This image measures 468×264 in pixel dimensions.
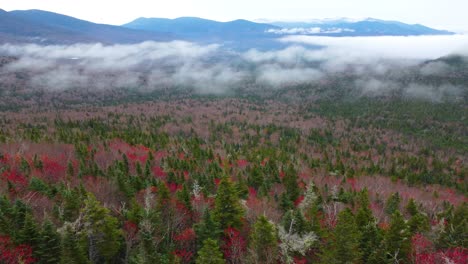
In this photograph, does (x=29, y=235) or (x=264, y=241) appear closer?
(x=29, y=235)

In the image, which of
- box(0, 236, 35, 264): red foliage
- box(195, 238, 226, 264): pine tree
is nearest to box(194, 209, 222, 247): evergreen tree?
box(195, 238, 226, 264): pine tree

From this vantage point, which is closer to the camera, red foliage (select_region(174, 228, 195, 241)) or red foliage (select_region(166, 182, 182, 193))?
red foliage (select_region(174, 228, 195, 241))

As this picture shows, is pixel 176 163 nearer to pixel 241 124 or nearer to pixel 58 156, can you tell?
pixel 58 156

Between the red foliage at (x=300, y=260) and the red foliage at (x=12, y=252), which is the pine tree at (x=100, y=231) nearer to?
the red foliage at (x=12, y=252)

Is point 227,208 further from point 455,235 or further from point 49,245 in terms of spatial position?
point 455,235

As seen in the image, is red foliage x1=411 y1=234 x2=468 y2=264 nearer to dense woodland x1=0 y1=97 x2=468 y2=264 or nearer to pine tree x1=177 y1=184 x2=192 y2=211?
dense woodland x1=0 y1=97 x2=468 y2=264

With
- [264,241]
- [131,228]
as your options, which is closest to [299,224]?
[264,241]
